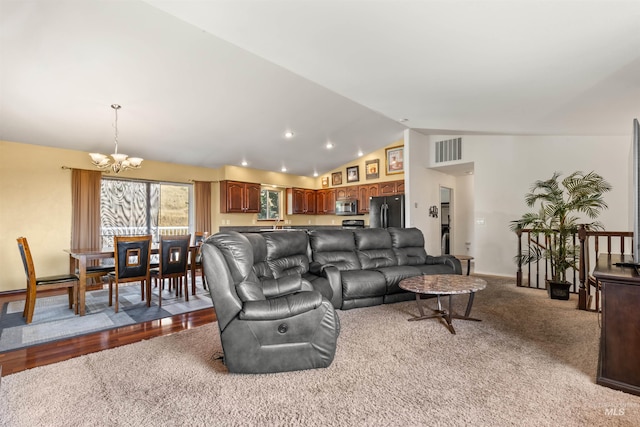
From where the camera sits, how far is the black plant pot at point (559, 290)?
4141mm

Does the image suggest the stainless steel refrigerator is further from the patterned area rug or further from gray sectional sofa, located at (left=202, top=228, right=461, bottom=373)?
the patterned area rug

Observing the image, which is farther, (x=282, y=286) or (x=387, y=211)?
(x=387, y=211)

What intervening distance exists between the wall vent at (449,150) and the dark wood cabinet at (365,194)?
174 cm

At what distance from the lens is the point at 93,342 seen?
2.80 metres

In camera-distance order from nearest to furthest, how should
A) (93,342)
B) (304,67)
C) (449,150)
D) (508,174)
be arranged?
(93,342), (304,67), (508,174), (449,150)

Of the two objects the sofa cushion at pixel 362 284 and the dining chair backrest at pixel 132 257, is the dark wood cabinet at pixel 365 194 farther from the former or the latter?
the dining chair backrest at pixel 132 257

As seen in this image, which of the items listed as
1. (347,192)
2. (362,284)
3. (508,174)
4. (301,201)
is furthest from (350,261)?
(301,201)

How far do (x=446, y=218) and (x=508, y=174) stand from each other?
2.30 metres

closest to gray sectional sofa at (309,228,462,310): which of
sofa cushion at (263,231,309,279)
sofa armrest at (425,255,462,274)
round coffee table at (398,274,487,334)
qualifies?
sofa armrest at (425,255,462,274)

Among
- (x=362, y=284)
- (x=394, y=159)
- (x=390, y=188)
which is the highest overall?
(x=394, y=159)

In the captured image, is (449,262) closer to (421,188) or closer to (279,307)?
(421,188)

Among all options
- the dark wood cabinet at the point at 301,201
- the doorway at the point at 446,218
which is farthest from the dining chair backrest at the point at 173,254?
the doorway at the point at 446,218

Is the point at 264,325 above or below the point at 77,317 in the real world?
above

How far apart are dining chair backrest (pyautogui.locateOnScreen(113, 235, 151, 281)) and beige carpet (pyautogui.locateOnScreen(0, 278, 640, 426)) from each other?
4.80 ft
